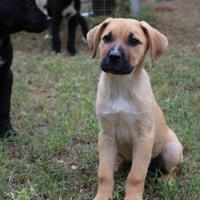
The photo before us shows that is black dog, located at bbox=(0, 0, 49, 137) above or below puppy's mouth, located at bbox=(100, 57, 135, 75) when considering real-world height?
below

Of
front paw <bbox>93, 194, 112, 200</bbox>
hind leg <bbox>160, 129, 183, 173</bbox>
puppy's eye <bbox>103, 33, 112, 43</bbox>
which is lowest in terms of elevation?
front paw <bbox>93, 194, 112, 200</bbox>

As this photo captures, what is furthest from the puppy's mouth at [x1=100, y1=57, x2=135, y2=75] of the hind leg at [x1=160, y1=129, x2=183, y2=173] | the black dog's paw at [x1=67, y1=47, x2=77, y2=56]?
Result: the black dog's paw at [x1=67, y1=47, x2=77, y2=56]

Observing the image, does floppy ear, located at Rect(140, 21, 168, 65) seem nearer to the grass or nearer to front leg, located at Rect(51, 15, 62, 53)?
the grass

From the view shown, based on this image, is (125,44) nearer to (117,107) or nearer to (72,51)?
(117,107)

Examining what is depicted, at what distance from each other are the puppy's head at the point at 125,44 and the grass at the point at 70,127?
89 cm

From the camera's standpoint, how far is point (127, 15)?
10.4 meters

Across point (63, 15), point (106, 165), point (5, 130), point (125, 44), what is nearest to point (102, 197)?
point (106, 165)

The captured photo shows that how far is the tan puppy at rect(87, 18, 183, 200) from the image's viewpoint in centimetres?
351

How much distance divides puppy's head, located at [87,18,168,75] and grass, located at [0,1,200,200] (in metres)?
0.89

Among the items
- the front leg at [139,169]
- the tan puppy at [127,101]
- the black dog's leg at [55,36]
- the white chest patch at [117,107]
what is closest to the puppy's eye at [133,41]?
the tan puppy at [127,101]

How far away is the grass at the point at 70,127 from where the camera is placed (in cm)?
387

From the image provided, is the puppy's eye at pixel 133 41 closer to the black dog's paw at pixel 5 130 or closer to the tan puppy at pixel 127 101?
the tan puppy at pixel 127 101

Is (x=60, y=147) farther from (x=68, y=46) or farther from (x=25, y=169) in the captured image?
(x=68, y=46)

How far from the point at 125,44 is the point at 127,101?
0.38 meters
